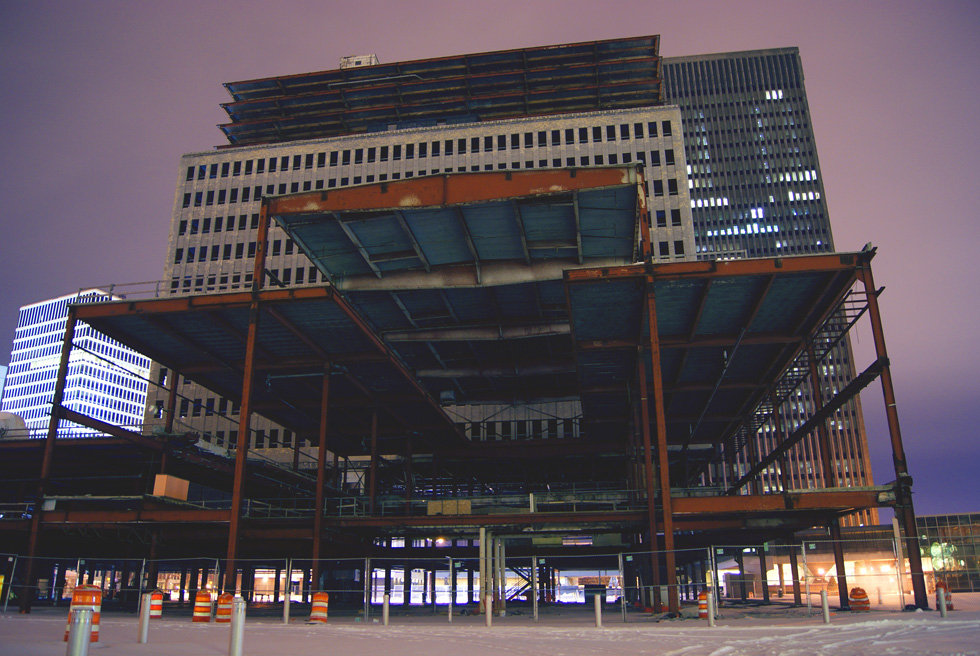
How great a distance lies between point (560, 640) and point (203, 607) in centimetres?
1288

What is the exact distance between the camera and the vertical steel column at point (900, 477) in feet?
77.3

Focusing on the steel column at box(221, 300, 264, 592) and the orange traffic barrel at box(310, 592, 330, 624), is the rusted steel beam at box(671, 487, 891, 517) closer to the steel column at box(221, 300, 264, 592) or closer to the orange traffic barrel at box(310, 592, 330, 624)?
the orange traffic barrel at box(310, 592, 330, 624)

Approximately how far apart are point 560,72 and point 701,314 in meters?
58.8

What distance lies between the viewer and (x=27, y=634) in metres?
16.5

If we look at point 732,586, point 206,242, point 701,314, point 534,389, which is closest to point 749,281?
point 701,314

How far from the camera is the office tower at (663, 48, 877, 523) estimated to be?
144m

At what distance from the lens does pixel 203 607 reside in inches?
875

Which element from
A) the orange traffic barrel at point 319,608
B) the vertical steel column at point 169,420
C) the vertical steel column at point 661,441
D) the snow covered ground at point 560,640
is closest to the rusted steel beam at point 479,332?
the vertical steel column at point 169,420

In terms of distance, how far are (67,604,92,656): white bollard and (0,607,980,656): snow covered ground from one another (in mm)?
4959

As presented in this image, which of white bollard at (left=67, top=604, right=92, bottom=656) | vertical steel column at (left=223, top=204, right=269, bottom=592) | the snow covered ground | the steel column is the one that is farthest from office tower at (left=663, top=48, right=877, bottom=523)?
white bollard at (left=67, top=604, right=92, bottom=656)

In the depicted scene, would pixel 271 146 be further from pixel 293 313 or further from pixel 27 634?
pixel 27 634

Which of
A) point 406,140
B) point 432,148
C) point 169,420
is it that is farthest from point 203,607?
point 406,140

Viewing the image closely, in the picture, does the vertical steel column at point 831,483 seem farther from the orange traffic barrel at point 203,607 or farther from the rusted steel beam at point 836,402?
the orange traffic barrel at point 203,607

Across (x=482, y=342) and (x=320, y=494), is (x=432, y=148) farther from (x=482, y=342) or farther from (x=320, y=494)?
(x=320, y=494)
